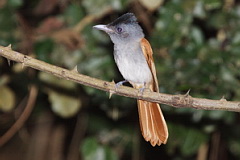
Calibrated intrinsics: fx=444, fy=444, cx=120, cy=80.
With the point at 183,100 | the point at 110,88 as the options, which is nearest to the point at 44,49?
the point at 110,88

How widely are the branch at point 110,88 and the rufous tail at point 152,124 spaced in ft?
1.35

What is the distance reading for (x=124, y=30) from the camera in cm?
314

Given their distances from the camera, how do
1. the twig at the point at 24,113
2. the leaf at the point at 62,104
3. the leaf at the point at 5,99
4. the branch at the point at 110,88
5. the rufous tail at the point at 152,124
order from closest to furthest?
the branch at the point at 110,88, the rufous tail at the point at 152,124, the leaf at the point at 62,104, the leaf at the point at 5,99, the twig at the point at 24,113

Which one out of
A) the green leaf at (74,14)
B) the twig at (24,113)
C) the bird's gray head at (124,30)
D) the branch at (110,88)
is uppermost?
the green leaf at (74,14)

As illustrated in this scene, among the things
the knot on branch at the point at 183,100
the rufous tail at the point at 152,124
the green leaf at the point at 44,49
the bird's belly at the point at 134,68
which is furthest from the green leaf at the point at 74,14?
the knot on branch at the point at 183,100

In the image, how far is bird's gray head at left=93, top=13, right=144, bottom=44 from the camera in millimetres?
3066

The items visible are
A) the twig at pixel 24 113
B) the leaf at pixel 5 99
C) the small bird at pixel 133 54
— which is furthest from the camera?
the twig at pixel 24 113

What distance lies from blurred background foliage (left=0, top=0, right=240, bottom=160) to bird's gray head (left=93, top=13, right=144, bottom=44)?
0.46 m

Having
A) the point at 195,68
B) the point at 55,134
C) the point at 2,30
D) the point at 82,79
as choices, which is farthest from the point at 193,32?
the point at 55,134

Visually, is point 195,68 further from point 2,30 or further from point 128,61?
point 2,30

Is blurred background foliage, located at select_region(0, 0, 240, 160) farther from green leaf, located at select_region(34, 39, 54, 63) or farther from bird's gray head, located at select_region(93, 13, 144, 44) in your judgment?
bird's gray head, located at select_region(93, 13, 144, 44)

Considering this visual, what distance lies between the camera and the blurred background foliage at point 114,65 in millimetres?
3646

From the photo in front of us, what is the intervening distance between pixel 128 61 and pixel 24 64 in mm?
1141

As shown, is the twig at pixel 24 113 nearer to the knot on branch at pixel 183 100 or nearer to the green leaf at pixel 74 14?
the green leaf at pixel 74 14
